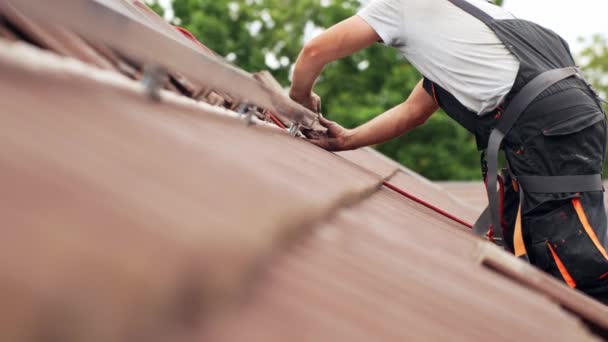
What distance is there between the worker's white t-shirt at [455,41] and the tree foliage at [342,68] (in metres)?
16.1

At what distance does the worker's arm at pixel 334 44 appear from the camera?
2.31 meters

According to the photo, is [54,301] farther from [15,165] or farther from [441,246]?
[441,246]

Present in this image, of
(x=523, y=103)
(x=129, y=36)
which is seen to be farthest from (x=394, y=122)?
(x=129, y=36)

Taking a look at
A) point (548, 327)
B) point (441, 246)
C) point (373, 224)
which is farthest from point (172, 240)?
point (441, 246)

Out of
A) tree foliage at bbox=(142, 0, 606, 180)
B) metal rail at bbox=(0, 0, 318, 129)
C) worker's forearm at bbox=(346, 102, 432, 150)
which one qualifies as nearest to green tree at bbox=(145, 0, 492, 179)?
tree foliage at bbox=(142, 0, 606, 180)

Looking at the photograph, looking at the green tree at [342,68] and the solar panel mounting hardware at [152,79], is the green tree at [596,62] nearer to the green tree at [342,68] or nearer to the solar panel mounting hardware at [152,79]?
the green tree at [342,68]

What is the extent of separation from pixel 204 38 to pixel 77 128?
20.8 m

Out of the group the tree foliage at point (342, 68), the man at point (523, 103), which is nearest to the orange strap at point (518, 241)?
the man at point (523, 103)

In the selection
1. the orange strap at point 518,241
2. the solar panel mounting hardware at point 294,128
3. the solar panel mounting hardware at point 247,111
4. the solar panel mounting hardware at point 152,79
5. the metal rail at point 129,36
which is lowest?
the solar panel mounting hardware at point 294,128

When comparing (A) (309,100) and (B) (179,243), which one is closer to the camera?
(B) (179,243)

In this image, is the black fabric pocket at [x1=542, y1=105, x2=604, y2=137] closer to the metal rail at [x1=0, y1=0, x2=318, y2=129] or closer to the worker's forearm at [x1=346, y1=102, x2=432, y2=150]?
the worker's forearm at [x1=346, y1=102, x2=432, y2=150]

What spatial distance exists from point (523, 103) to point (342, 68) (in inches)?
789

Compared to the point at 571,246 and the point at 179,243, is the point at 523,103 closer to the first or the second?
the point at 571,246

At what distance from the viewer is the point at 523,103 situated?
7.35 ft
